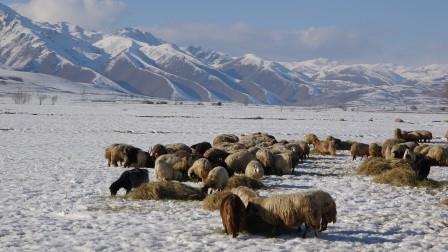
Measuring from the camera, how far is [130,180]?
1742 cm

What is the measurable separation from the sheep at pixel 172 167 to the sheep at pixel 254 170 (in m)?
2.21

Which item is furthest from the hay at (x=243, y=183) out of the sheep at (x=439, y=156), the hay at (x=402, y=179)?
the sheep at (x=439, y=156)

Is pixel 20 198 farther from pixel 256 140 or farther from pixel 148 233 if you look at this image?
pixel 256 140

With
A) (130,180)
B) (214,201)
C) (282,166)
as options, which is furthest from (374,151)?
(214,201)

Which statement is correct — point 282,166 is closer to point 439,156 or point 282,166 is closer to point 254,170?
point 254,170

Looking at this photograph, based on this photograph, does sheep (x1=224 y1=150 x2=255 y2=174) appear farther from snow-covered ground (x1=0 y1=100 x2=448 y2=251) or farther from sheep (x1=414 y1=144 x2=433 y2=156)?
sheep (x1=414 y1=144 x2=433 y2=156)

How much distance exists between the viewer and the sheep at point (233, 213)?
37.9 feet

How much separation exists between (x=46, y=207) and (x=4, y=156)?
1369 cm

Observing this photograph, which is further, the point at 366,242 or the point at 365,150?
the point at 365,150

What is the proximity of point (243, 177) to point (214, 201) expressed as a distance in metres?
3.08

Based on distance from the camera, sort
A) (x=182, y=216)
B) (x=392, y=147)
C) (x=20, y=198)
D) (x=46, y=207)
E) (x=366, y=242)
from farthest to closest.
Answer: (x=392, y=147) → (x=20, y=198) → (x=46, y=207) → (x=182, y=216) → (x=366, y=242)

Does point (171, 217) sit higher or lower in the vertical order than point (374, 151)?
lower

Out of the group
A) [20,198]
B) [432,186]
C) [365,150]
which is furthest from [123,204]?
[365,150]

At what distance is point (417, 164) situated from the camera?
787 inches
